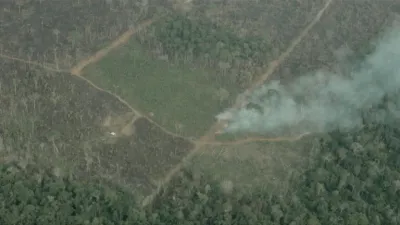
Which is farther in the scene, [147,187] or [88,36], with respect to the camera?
[88,36]

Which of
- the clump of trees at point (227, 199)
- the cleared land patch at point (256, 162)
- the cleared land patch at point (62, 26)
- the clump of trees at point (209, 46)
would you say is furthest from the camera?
the clump of trees at point (209, 46)

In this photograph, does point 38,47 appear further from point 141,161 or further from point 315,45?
point 315,45

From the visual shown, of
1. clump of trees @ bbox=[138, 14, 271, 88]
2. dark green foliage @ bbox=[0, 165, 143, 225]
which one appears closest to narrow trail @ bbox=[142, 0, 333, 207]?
clump of trees @ bbox=[138, 14, 271, 88]

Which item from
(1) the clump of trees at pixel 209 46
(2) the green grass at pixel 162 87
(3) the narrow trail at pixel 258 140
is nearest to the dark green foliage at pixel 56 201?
(3) the narrow trail at pixel 258 140

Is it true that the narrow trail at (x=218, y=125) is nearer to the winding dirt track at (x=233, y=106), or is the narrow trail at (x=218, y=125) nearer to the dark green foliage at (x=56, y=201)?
the winding dirt track at (x=233, y=106)

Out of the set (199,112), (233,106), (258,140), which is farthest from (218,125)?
(258,140)

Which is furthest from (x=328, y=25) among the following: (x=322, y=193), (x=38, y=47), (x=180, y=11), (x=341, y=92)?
(x=38, y=47)

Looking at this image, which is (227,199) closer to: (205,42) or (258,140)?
(258,140)
